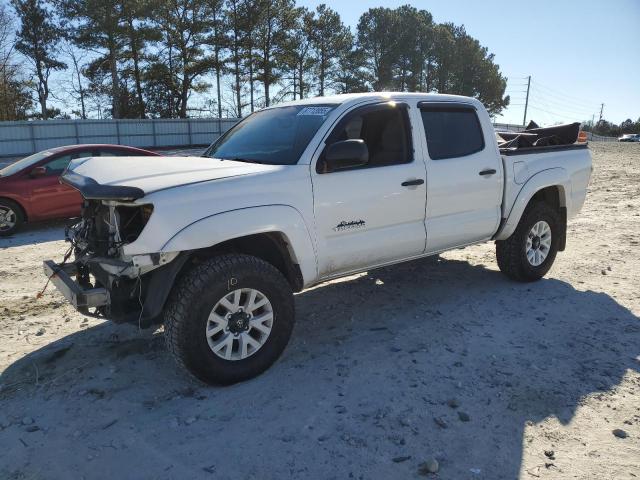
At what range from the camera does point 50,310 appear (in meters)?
5.23

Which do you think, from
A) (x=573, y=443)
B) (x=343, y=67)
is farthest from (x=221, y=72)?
(x=573, y=443)

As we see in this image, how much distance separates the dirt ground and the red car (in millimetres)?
3716

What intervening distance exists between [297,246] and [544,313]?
269 centimetres

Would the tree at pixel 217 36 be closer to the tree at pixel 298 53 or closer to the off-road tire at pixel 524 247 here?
the tree at pixel 298 53

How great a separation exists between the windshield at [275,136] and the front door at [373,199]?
0.75 feet

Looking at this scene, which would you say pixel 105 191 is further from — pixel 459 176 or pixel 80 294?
pixel 459 176

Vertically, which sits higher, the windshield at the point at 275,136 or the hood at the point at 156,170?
the windshield at the point at 275,136

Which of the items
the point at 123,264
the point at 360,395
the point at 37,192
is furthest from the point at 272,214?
the point at 37,192

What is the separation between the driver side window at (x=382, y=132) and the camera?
14.5 ft

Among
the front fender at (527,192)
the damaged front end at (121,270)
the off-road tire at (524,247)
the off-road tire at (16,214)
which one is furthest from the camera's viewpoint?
the off-road tire at (16,214)

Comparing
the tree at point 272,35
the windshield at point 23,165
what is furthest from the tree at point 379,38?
the windshield at point 23,165

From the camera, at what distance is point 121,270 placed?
11.4ft

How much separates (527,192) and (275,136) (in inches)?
111

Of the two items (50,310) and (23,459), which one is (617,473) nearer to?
(23,459)
